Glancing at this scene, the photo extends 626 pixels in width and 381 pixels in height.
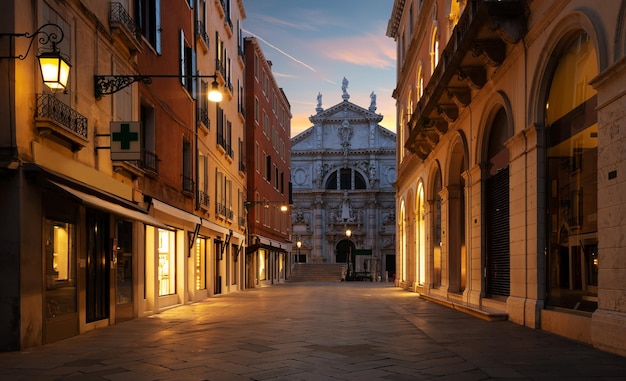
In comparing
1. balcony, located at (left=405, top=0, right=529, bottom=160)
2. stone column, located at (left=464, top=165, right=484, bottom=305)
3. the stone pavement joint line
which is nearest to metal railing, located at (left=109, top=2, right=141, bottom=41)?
the stone pavement joint line

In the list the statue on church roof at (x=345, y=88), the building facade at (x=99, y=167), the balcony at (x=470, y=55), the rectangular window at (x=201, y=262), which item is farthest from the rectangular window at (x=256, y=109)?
the statue on church roof at (x=345, y=88)

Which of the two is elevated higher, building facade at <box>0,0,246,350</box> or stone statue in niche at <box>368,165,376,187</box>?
stone statue in niche at <box>368,165,376,187</box>

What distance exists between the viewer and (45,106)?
998 centimetres

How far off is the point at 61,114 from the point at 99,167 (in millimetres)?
2214

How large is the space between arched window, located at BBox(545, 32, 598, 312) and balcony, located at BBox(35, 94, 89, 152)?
7.89 meters

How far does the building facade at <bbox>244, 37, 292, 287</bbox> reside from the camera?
3800 cm

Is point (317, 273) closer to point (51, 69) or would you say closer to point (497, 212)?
point (497, 212)

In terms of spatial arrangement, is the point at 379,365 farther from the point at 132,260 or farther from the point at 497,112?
the point at 497,112

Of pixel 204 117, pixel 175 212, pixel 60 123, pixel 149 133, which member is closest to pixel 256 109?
pixel 204 117

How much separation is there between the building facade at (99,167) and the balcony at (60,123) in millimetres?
24

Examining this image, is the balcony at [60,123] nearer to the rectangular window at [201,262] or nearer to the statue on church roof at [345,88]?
the rectangular window at [201,262]

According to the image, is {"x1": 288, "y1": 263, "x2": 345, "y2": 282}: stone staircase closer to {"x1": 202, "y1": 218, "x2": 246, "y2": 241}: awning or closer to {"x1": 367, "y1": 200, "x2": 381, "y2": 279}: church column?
{"x1": 367, "y1": 200, "x2": 381, "y2": 279}: church column

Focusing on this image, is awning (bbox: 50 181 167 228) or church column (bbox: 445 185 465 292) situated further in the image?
church column (bbox: 445 185 465 292)

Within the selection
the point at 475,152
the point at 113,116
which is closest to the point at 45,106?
the point at 113,116
